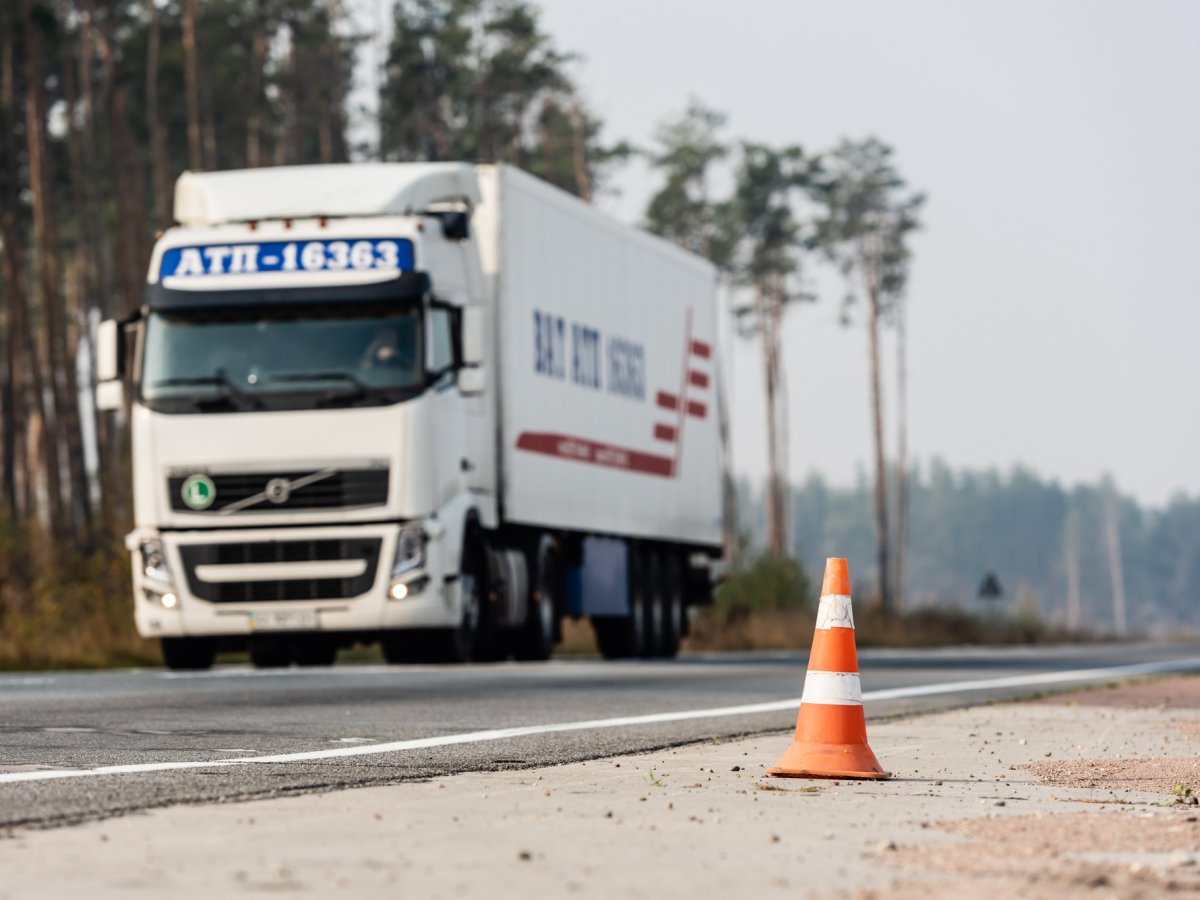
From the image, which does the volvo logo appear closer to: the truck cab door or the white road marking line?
the truck cab door

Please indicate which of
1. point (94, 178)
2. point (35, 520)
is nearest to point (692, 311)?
point (35, 520)

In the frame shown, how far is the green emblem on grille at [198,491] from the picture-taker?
1835cm

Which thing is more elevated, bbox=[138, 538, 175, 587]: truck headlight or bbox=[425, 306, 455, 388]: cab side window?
bbox=[425, 306, 455, 388]: cab side window

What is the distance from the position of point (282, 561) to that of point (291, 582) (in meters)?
0.19

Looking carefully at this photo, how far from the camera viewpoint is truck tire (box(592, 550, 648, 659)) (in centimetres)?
2445

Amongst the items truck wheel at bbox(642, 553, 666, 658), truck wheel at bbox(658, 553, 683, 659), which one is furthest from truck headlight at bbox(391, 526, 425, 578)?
truck wheel at bbox(658, 553, 683, 659)

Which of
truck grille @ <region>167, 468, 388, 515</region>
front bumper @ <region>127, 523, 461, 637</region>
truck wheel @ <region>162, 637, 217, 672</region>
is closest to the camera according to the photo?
truck grille @ <region>167, 468, 388, 515</region>

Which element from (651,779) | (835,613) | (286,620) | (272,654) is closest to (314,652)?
(272,654)

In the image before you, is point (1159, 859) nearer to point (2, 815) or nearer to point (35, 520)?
point (2, 815)

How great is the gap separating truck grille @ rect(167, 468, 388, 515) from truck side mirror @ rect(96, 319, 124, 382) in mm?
980

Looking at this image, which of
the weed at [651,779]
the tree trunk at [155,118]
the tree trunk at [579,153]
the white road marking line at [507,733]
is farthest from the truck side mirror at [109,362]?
the tree trunk at [579,153]

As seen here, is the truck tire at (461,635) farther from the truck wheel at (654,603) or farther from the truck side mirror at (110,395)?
the truck wheel at (654,603)

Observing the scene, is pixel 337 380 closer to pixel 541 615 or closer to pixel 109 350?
pixel 109 350

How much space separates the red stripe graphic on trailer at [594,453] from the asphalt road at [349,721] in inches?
85.6
